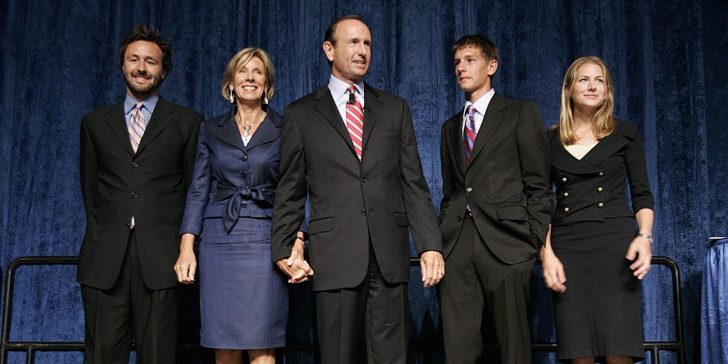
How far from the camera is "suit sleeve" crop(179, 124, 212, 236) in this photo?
2852 mm

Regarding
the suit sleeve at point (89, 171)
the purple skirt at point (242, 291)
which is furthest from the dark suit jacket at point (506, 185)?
the suit sleeve at point (89, 171)

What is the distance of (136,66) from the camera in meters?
3.14

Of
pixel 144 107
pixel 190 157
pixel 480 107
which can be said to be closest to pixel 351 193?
pixel 480 107

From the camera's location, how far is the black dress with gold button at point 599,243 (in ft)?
9.16

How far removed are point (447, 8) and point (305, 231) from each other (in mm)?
1629

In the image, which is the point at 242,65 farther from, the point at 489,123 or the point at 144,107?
the point at 489,123

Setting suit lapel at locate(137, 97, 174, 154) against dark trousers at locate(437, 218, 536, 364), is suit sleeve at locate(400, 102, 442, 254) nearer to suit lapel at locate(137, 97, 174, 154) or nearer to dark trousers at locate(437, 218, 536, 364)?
dark trousers at locate(437, 218, 536, 364)

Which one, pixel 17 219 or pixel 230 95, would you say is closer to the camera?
pixel 230 95

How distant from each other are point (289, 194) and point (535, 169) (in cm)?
89

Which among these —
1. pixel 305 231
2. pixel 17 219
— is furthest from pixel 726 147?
pixel 17 219

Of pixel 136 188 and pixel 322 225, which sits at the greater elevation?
pixel 136 188

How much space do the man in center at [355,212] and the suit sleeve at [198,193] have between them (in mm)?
331

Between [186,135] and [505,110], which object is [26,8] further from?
[505,110]

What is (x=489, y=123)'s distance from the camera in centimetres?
288
